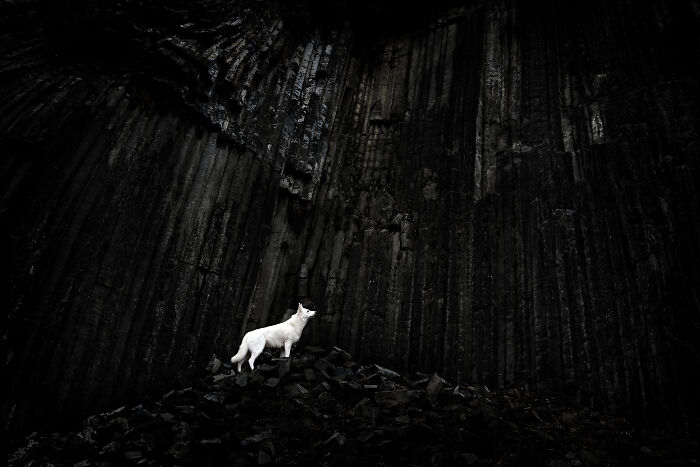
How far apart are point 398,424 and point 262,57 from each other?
735 centimetres

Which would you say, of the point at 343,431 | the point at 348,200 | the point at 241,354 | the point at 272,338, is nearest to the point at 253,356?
the point at 241,354

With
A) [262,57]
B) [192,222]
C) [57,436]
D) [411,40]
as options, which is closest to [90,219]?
[192,222]

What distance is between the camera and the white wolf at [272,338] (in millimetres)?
7152

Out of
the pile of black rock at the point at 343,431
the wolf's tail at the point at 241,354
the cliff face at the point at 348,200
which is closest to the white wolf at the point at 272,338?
the wolf's tail at the point at 241,354

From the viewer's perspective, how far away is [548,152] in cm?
852

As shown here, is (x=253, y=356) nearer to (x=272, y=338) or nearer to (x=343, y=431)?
(x=272, y=338)

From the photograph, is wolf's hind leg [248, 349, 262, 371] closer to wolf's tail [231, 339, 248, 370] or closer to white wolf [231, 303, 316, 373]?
white wolf [231, 303, 316, 373]

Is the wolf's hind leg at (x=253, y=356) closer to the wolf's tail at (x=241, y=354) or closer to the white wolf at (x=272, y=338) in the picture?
the white wolf at (x=272, y=338)

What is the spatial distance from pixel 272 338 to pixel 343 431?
7.80 feet

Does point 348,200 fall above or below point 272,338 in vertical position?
above

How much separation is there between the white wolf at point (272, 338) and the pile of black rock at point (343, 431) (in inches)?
15.2

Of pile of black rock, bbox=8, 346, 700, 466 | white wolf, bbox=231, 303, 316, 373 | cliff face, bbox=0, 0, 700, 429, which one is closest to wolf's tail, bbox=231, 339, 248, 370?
white wolf, bbox=231, 303, 316, 373

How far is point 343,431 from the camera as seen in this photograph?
5.39 metres

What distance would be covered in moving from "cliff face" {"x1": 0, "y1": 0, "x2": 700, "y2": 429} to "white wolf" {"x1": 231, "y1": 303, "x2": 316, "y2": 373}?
0.72 metres
